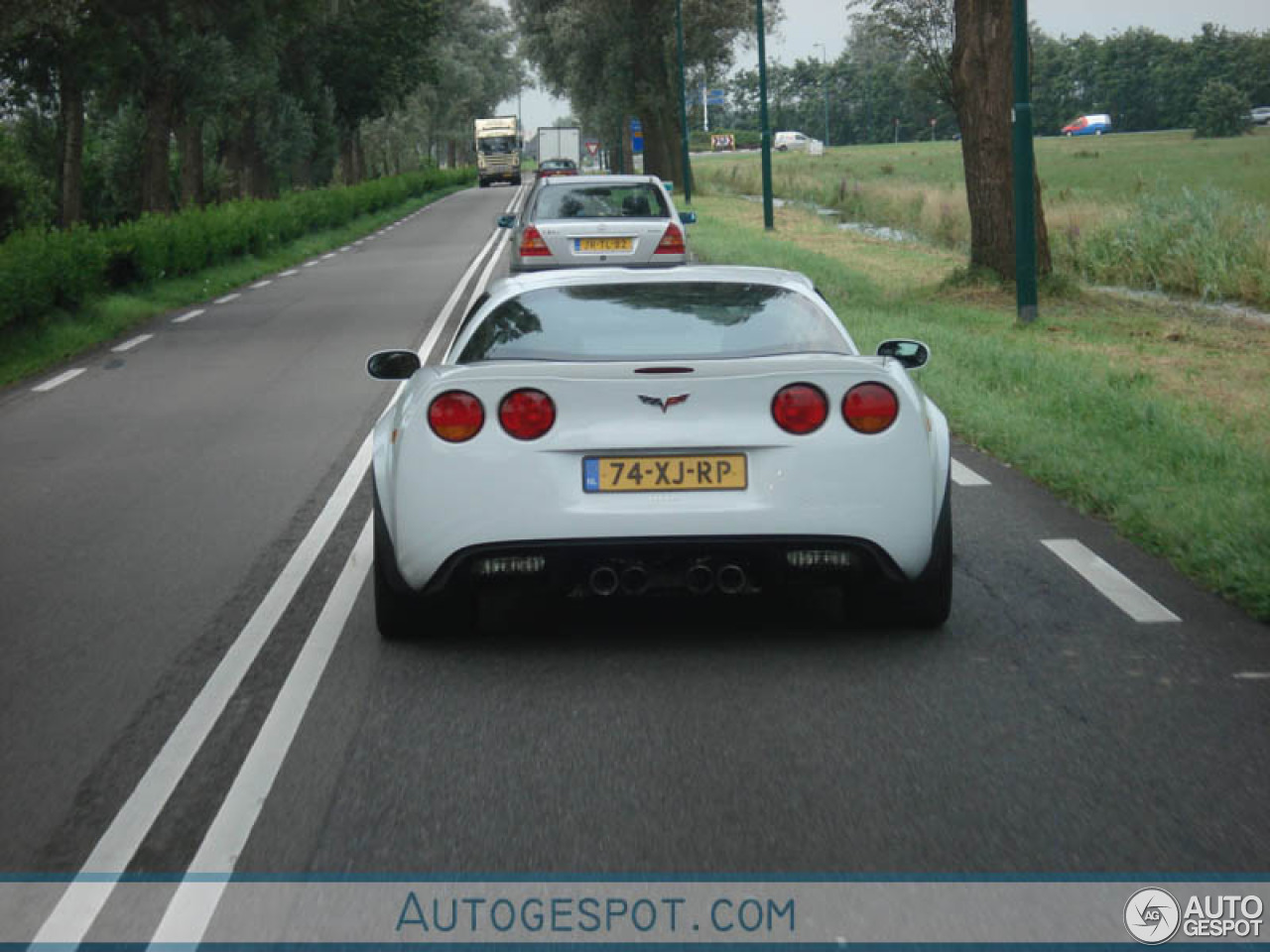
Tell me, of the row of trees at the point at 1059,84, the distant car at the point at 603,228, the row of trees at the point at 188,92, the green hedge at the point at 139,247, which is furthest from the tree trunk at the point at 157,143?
the row of trees at the point at 1059,84

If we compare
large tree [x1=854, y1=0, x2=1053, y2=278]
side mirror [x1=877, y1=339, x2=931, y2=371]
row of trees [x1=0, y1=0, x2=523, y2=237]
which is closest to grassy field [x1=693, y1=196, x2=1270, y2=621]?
large tree [x1=854, y1=0, x2=1053, y2=278]

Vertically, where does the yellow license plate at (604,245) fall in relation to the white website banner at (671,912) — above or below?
below

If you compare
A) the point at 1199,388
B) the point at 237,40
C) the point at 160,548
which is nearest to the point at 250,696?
the point at 160,548

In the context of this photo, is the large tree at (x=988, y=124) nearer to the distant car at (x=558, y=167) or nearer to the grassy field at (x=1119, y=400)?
the grassy field at (x=1119, y=400)

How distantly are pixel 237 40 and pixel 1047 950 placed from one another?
110ft

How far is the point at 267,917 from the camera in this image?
3.69 m

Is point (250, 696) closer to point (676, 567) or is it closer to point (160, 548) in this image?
point (676, 567)

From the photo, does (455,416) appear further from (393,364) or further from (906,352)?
(906,352)

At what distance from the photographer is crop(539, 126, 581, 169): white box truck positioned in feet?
308

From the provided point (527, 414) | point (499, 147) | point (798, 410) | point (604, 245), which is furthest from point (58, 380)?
point (499, 147)

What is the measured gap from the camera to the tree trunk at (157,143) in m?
32.7

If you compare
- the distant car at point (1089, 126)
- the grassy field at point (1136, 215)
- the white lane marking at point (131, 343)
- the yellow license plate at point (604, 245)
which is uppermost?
the yellow license plate at point (604, 245)

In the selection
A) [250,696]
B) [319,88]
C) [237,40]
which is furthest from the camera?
[319,88]
